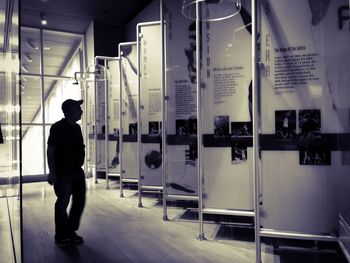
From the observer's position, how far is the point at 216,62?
11.3ft

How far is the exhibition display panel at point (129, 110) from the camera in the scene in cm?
601

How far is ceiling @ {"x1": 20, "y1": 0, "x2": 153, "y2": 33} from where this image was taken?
24.1 ft

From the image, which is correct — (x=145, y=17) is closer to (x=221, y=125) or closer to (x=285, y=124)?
(x=221, y=125)

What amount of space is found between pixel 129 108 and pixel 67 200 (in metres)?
2.93

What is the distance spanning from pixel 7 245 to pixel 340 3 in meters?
3.66

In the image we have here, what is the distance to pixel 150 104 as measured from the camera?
17.1 feet

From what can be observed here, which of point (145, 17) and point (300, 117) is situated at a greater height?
point (145, 17)

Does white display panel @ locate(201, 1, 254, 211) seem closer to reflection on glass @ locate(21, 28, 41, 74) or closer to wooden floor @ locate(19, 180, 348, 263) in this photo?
wooden floor @ locate(19, 180, 348, 263)

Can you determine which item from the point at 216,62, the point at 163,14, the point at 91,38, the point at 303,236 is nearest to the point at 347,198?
the point at 303,236

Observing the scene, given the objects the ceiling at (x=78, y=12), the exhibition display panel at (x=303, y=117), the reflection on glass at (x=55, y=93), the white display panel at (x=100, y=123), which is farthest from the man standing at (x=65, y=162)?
the ceiling at (x=78, y=12)

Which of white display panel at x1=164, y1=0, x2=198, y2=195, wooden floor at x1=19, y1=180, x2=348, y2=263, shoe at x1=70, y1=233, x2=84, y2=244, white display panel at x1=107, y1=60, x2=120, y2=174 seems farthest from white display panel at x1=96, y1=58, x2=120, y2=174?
shoe at x1=70, y1=233, x2=84, y2=244

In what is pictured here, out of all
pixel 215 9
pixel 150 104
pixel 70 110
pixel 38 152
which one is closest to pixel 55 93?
pixel 38 152

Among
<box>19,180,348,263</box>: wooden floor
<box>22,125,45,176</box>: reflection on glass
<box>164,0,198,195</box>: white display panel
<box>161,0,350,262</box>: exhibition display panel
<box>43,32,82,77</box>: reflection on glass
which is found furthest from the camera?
<box>43,32,82,77</box>: reflection on glass

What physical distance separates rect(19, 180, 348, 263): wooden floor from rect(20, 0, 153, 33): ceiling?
4604 mm
